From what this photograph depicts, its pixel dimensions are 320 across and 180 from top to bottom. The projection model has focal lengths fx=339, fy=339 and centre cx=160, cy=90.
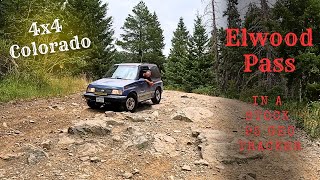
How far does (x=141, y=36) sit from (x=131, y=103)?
40324mm

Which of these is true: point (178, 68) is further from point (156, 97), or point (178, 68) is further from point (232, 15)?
point (156, 97)

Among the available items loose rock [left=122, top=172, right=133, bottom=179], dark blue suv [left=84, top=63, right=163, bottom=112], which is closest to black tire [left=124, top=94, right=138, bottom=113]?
dark blue suv [left=84, top=63, right=163, bottom=112]

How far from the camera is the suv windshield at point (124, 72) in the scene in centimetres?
1106

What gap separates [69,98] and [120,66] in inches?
99.9

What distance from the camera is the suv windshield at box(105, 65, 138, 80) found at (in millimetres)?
11056

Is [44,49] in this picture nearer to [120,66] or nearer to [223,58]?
[120,66]

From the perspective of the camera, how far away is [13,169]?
6219 mm

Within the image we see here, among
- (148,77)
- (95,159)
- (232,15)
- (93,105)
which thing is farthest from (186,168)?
(232,15)

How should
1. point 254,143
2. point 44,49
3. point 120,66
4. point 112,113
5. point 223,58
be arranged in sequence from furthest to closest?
point 223,58, point 44,49, point 120,66, point 112,113, point 254,143

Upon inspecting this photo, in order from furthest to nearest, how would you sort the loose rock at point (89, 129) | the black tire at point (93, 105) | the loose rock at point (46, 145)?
1. the black tire at point (93, 105)
2. the loose rock at point (89, 129)
3. the loose rock at point (46, 145)

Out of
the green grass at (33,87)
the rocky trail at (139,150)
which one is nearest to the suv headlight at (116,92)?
the rocky trail at (139,150)

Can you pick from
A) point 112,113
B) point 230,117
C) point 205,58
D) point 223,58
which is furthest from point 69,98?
point 205,58

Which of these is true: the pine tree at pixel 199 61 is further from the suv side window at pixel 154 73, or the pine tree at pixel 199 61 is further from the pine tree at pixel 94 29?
the suv side window at pixel 154 73

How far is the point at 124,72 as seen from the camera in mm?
11266
